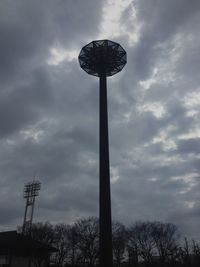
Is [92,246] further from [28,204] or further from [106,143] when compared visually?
[106,143]

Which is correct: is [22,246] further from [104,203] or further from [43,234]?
[104,203]

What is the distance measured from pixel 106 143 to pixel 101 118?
2923mm

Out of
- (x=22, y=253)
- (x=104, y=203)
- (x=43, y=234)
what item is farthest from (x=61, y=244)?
(x=104, y=203)

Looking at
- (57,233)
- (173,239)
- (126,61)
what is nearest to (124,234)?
(173,239)

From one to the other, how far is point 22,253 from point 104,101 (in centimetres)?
2659

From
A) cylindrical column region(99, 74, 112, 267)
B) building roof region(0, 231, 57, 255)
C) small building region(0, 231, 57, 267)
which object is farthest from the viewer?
building roof region(0, 231, 57, 255)

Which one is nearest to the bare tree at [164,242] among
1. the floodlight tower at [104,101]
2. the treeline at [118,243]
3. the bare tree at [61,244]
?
the treeline at [118,243]

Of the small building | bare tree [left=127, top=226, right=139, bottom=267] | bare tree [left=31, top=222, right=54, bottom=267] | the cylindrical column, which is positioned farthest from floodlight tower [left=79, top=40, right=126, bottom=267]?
bare tree [left=127, top=226, right=139, bottom=267]

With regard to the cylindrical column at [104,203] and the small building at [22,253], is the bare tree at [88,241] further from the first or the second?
the cylindrical column at [104,203]

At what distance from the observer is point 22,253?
4006 centimetres

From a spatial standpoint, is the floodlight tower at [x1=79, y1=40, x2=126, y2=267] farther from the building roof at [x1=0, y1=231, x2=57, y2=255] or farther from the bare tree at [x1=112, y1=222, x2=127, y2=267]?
the bare tree at [x1=112, y1=222, x2=127, y2=267]

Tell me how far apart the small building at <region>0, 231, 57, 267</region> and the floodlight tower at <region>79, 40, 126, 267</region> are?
2187cm

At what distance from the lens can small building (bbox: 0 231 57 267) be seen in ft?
125

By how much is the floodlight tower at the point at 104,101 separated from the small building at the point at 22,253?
71.8 feet
